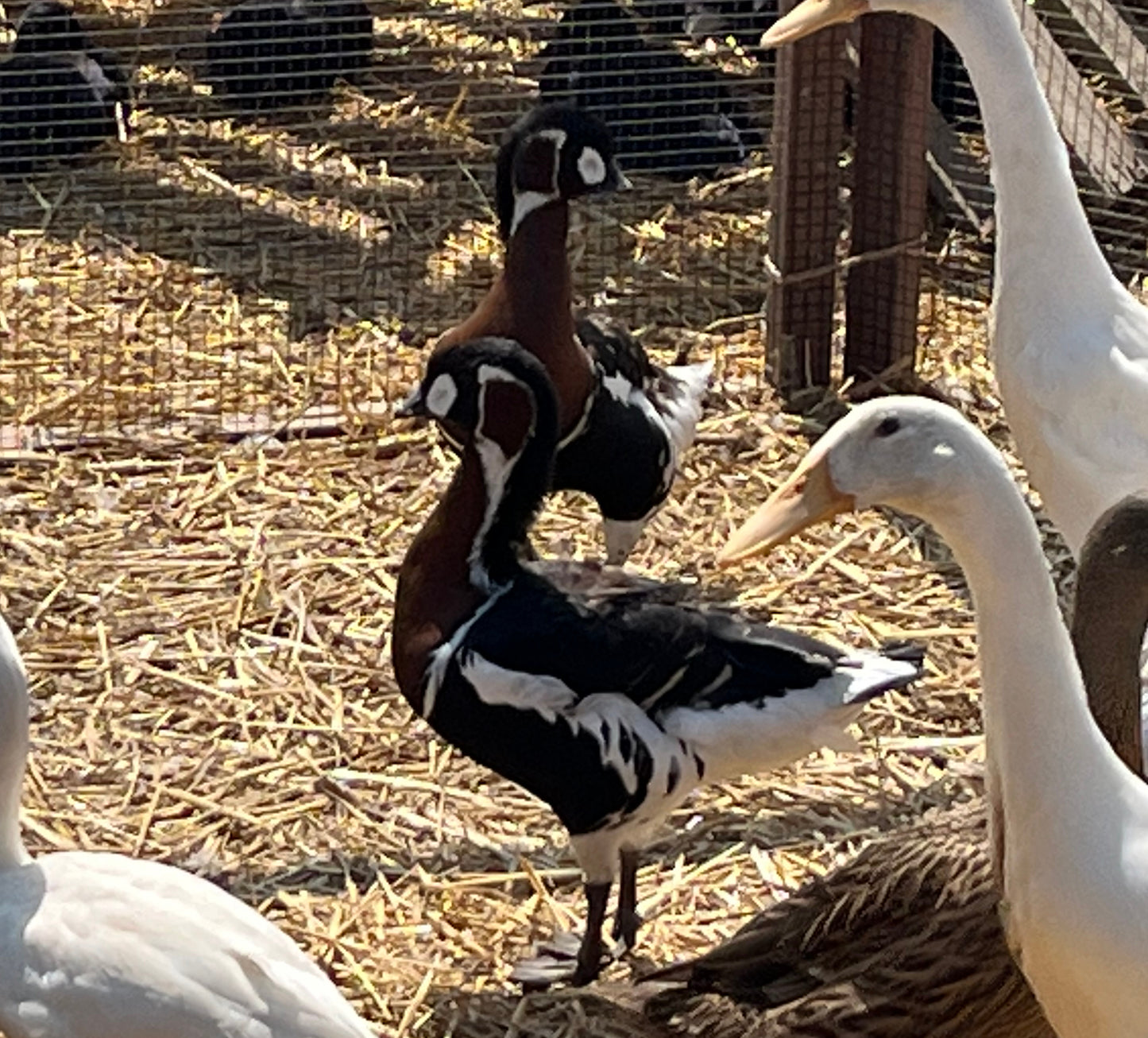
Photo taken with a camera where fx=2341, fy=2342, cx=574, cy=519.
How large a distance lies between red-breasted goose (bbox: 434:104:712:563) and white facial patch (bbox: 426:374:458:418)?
0.68 m

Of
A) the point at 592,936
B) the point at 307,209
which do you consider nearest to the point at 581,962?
the point at 592,936

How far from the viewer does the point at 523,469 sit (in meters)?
3.81

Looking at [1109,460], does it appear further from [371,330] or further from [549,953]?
[371,330]

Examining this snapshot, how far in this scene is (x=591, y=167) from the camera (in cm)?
461

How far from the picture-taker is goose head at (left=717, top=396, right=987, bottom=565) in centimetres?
266

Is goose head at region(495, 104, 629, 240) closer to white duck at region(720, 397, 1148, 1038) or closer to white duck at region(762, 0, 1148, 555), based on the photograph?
white duck at region(762, 0, 1148, 555)

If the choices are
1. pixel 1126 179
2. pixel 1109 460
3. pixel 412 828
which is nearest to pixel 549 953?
pixel 412 828

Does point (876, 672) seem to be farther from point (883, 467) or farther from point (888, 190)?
point (888, 190)

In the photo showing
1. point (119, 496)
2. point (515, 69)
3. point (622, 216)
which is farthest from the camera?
point (515, 69)

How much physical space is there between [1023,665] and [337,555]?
8.70 feet

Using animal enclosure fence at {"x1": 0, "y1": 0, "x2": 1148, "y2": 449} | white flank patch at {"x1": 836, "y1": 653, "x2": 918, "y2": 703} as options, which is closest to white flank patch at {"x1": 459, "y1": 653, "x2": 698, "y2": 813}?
white flank patch at {"x1": 836, "y1": 653, "x2": 918, "y2": 703}

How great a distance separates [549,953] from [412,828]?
453 mm

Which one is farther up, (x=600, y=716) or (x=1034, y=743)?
(x=1034, y=743)

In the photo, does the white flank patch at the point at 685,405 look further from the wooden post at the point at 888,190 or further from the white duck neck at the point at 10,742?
the white duck neck at the point at 10,742
